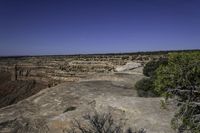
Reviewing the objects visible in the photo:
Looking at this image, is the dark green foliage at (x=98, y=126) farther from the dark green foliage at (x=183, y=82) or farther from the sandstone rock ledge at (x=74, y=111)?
the dark green foliage at (x=183, y=82)

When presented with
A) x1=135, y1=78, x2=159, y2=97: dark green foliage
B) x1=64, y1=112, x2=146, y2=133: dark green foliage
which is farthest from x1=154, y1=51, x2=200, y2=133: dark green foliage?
x1=135, y1=78, x2=159, y2=97: dark green foliage

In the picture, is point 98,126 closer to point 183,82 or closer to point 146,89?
point 183,82

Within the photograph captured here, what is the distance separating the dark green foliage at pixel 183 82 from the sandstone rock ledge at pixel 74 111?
187 centimetres

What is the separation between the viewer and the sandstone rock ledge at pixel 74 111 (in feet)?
43.4

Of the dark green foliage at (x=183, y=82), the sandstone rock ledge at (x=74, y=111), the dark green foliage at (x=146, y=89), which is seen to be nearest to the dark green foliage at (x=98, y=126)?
the sandstone rock ledge at (x=74, y=111)

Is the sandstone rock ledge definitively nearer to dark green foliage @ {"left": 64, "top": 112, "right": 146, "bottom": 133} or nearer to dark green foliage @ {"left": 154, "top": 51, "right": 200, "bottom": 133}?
dark green foliage @ {"left": 64, "top": 112, "right": 146, "bottom": 133}

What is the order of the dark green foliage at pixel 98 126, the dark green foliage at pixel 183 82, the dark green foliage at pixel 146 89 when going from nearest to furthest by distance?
the dark green foliage at pixel 183 82 < the dark green foliage at pixel 98 126 < the dark green foliage at pixel 146 89

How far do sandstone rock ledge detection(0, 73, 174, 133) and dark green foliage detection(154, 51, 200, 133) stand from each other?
1.87 meters

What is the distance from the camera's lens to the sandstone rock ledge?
13.2 meters

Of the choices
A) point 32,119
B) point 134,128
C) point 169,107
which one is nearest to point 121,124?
→ point 134,128

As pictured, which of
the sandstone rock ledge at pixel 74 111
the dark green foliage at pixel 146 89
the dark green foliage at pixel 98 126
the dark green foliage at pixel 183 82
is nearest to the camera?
the dark green foliage at pixel 183 82

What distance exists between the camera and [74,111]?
15.8m

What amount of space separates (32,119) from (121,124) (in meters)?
5.91

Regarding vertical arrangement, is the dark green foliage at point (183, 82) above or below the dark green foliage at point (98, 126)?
above
